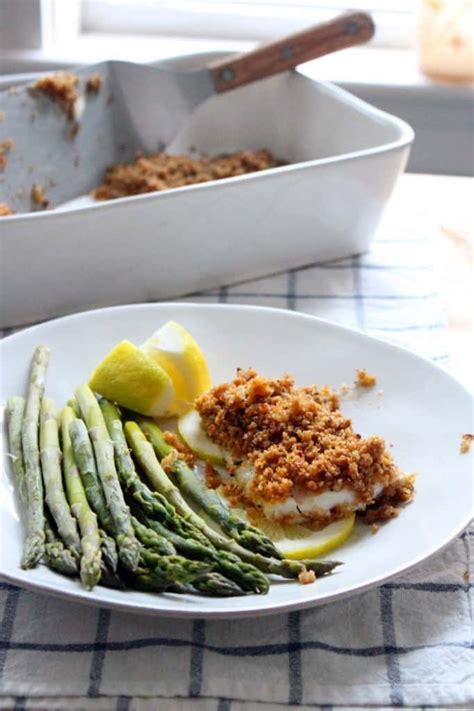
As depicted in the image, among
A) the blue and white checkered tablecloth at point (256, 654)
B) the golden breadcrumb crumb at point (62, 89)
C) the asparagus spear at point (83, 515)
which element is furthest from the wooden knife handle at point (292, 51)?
the blue and white checkered tablecloth at point (256, 654)

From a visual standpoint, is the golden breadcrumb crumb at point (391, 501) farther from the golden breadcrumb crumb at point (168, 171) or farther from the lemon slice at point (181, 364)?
the golden breadcrumb crumb at point (168, 171)

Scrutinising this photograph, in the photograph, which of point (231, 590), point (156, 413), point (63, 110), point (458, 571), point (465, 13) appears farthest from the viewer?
point (465, 13)

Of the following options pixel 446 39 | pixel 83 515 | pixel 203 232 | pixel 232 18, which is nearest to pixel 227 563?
pixel 83 515

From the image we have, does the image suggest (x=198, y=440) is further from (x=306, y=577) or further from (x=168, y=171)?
(x=168, y=171)

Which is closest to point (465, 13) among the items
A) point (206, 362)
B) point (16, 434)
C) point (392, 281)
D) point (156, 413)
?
point (392, 281)

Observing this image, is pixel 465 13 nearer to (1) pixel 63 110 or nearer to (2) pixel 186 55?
(2) pixel 186 55

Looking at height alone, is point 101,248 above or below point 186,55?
below

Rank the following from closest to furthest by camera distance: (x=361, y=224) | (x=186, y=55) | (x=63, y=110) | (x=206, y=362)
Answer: (x=206, y=362)
(x=361, y=224)
(x=63, y=110)
(x=186, y=55)
